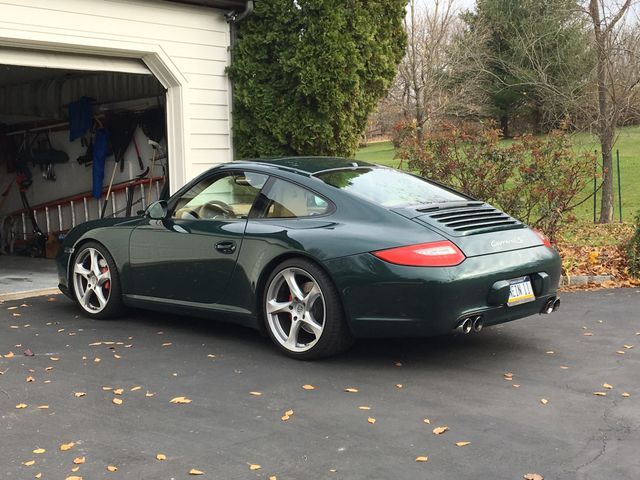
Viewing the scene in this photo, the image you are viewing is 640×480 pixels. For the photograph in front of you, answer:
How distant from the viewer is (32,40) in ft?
28.0

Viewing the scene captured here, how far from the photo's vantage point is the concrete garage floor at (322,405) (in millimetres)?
3547

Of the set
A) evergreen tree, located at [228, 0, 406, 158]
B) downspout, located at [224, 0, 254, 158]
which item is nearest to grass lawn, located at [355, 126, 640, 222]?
evergreen tree, located at [228, 0, 406, 158]

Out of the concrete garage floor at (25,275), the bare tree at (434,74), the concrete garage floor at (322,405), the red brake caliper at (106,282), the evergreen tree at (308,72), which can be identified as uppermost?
the bare tree at (434,74)

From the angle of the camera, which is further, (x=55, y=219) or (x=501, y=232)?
(x=55, y=219)

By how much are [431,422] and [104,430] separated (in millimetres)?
1727

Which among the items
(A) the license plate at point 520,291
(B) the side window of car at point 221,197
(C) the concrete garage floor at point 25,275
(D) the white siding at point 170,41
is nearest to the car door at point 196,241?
(B) the side window of car at point 221,197

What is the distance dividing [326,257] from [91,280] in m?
2.71

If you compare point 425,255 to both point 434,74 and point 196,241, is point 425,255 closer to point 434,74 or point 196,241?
point 196,241

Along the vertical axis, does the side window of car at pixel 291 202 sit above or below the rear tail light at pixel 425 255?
above

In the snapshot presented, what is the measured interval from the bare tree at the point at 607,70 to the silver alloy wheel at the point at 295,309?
12.5 m

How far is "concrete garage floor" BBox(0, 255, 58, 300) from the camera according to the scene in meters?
8.94

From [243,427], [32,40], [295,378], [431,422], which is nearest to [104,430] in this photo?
[243,427]

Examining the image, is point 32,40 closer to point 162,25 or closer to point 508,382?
point 162,25

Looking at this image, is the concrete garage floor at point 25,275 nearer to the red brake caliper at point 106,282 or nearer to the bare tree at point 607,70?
the red brake caliper at point 106,282
